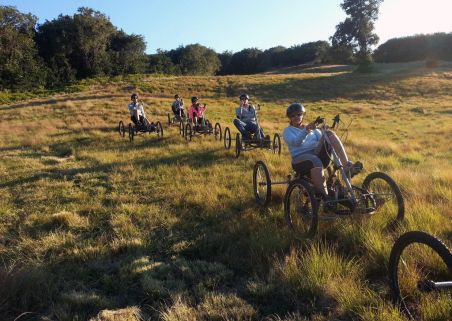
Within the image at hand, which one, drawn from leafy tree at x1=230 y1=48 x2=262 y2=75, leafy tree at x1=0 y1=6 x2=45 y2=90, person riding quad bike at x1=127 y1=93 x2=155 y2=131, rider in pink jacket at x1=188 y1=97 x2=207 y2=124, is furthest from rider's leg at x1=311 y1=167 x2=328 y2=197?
leafy tree at x1=230 y1=48 x2=262 y2=75

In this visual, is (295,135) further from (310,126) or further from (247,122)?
(247,122)

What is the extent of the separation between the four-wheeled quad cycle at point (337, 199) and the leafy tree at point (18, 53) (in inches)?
1922

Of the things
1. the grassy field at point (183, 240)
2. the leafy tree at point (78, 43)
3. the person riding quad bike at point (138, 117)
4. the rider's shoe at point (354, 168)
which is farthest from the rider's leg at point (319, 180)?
the leafy tree at point (78, 43)

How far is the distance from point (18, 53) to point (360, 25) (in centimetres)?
4519

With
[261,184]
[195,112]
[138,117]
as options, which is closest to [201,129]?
[195,112]

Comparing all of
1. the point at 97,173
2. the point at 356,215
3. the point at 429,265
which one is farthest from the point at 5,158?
the point at 429,265

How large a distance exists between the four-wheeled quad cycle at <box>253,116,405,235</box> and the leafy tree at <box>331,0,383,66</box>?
59903 millimetres

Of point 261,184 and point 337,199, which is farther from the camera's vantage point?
point 261,184

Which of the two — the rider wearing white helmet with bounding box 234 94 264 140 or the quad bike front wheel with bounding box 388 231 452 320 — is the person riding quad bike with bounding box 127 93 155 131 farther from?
the quad bike front wheel with bounding box 388 231 452 320

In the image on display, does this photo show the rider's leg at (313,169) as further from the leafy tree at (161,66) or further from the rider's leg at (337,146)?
the leafy tree at (161,66)

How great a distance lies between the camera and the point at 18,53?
2042 inches

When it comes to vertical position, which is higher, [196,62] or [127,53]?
[127,53]

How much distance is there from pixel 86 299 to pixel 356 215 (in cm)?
335

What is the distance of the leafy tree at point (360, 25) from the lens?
6181 centimetres
